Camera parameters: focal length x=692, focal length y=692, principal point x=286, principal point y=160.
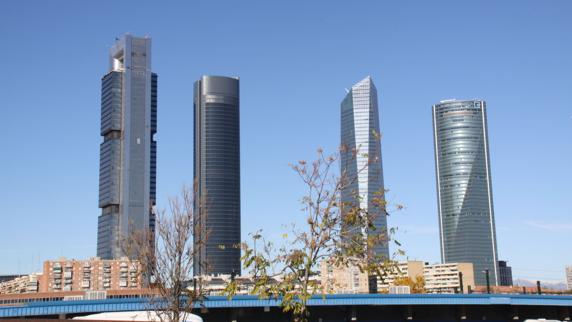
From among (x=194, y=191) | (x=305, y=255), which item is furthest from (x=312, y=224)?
(x=194, y=191)

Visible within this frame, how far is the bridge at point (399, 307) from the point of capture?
261ft

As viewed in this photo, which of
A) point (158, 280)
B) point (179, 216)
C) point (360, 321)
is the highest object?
Answer: point (179, 216)

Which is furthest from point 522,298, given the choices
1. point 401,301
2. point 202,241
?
point 202,241

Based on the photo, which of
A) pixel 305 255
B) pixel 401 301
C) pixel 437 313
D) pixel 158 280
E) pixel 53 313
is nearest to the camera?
pixel 305 255

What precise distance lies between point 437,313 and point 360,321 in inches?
424

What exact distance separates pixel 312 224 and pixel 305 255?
1273 mm

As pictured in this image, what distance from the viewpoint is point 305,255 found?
25.8m

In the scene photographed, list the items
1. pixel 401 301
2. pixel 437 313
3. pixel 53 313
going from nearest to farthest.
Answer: pixel 53 313, pixel 401 301, pixel 437 313

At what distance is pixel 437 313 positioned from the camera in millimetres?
91562

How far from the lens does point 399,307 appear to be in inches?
3570

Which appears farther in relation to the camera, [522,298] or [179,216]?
[522,298]

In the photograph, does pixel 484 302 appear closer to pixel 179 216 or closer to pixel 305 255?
pixel 179 216

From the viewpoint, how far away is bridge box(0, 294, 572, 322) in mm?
79562

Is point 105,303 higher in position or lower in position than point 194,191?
lower
